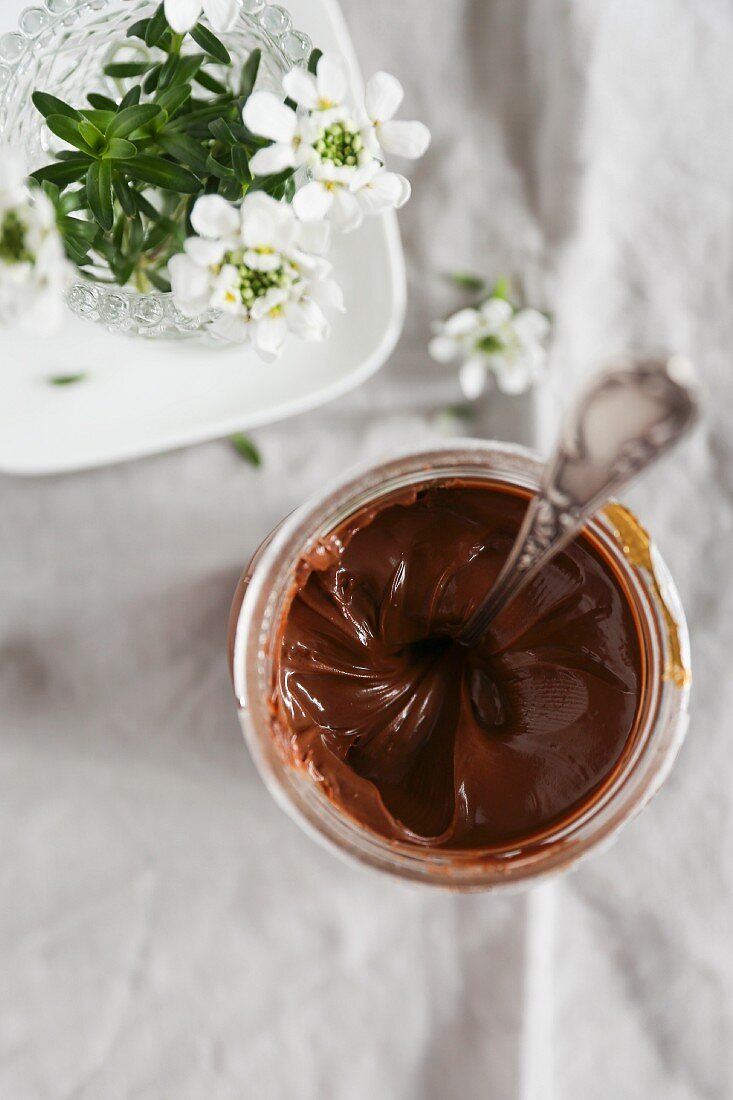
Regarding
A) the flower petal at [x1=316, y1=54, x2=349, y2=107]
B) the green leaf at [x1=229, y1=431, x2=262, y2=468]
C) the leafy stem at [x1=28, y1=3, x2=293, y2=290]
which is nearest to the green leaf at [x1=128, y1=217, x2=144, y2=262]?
the leafy stem at [x1=28, y1=3, x2=293, y2=290]

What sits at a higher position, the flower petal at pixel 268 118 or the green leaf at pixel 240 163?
the green leaf at pixel 240 163

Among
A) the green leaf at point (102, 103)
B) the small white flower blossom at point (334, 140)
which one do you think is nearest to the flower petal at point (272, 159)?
the small white flower blossom at point (334, 140)

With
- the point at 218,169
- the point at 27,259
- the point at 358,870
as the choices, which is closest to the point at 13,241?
the point at 27,259

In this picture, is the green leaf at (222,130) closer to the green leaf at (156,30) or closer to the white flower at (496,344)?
the green leaf at (156,30)

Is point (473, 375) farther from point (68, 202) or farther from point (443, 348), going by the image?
point (68, 202)

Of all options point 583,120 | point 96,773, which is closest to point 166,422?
point 96,773

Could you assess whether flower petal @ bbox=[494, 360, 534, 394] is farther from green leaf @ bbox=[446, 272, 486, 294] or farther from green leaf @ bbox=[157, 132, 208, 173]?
green leaf @ bbox=[157, 132, 208, 173]
